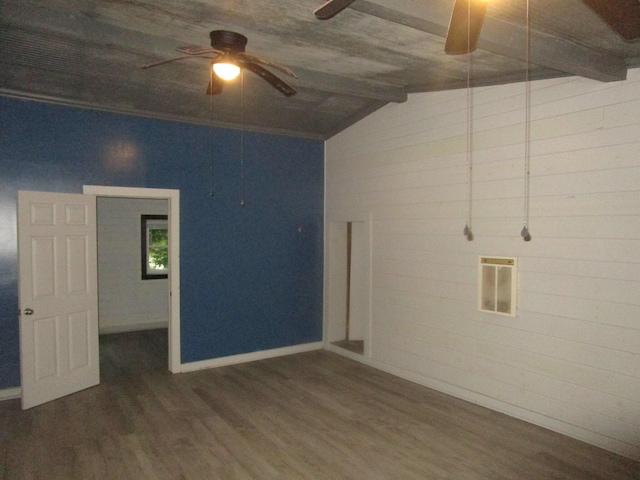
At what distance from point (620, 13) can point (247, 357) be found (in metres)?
5.35

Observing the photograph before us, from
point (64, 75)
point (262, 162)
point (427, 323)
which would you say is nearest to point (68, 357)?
point (64, 75)

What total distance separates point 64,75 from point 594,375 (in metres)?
5.37

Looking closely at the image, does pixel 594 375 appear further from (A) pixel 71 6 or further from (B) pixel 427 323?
(A) pixel 71 6

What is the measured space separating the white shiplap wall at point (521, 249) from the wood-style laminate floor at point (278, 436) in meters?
0.35

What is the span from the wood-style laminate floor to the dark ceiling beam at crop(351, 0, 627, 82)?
2977 millimetres

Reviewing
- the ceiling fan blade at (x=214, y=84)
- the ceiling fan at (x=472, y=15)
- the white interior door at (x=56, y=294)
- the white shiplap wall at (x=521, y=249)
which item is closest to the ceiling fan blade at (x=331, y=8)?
the ceiling fan at (x=472, y=15)

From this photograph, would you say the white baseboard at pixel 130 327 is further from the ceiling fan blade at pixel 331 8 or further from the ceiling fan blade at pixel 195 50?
the ceiling fan blade at pixel 331 8

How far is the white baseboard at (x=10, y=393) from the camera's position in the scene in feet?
15.2

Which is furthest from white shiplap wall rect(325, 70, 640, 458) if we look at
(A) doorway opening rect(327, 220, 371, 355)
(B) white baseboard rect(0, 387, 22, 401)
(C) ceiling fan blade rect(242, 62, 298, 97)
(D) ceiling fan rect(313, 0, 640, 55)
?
(B) white baseboard rect(0, 387, 22, 401)

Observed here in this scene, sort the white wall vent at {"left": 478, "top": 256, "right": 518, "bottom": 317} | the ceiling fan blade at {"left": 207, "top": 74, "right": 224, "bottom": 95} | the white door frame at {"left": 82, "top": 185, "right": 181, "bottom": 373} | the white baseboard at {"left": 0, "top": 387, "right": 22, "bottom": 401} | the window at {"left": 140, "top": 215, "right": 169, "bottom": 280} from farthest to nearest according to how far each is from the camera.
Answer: the window at {"left": 140, "top": 215, "right": 169, "bottom": 280} → the white door frame at {"left": 82, "top": 185, "right": 181, "bottom": 373} → the white baseboard at {"left": 0, "top": 387, "right": 22, "bottom": 401} → the white wall vent at {"left": 478, "top": 256, "right": 518, "bottom": 317} → the ceiling fan blade at {"left": 207, "top": 74, "right": 224, "bottom": 95}

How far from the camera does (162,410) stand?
443cm

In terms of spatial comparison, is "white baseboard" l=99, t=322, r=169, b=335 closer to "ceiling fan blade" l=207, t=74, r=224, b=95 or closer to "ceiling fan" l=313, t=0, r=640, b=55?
"ceiling fan blade" l=207, t=74, r=224, b=95

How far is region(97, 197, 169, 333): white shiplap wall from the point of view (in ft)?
26.3

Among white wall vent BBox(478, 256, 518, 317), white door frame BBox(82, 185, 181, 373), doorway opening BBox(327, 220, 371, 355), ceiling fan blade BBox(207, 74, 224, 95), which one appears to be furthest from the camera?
doorway opening BBox(327, 220, 371, 355)
